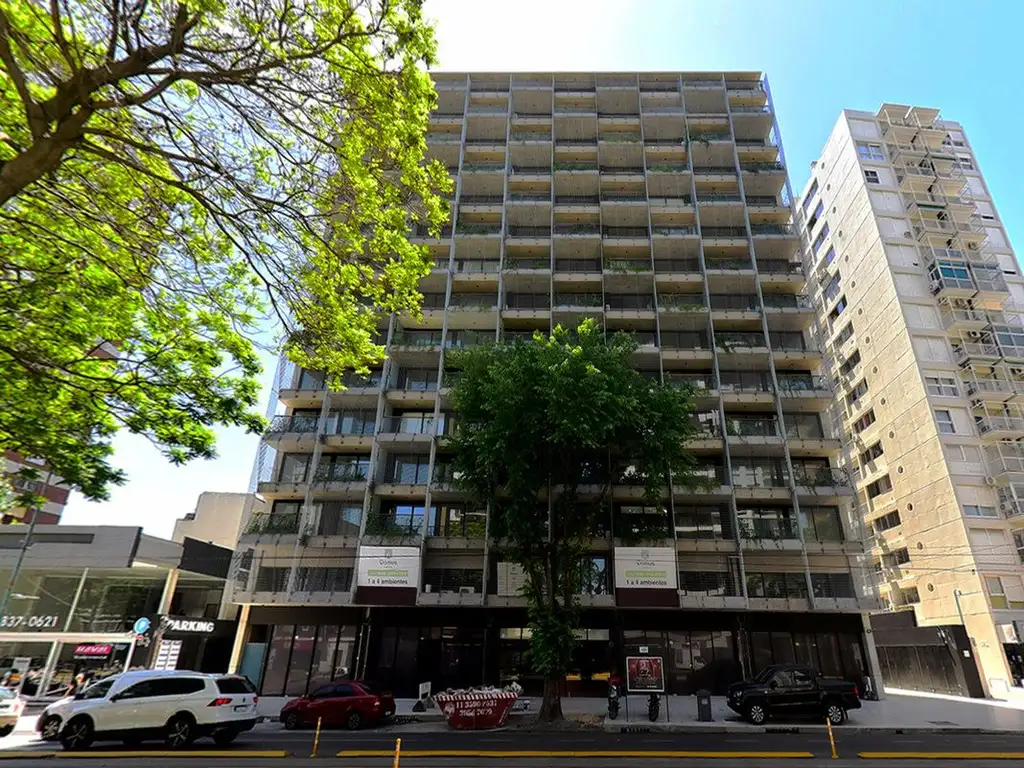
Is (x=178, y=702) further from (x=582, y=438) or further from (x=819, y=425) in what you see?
(x=819, y=425)

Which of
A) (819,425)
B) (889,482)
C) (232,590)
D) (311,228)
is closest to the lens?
(311,228)

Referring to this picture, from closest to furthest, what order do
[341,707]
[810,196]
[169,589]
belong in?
[341,707] → [169,589] → [810,196]

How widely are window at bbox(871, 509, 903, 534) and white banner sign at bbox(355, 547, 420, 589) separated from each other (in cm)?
3112

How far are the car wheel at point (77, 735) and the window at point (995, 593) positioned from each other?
37934 millimetres

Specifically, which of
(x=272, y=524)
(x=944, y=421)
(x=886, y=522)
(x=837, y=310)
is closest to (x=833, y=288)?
(x=837, y=310)

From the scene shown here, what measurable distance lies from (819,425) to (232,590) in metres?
31.4

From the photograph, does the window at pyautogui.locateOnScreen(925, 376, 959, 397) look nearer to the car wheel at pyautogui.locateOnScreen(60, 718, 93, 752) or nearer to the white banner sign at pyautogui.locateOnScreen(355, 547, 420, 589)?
the white banner sign at pyautogui.locateOnScreen(355, 547, 420, 589)

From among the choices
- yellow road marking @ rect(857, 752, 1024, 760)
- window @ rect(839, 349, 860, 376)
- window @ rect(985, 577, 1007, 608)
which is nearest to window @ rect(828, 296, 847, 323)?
window @ rect(839, 349, 860, 376)

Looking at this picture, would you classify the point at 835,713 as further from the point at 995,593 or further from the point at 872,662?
the point at 995,593

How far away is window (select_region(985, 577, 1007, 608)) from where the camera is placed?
91.1ft

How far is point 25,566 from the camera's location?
26.4 m

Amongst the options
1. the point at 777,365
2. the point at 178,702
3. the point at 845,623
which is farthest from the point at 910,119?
the point at 178,702

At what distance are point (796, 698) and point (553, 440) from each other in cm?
1112

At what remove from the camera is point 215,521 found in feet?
117
